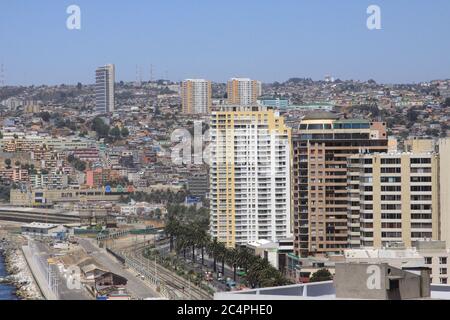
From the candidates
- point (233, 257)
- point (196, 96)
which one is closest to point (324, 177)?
point (233, 257)

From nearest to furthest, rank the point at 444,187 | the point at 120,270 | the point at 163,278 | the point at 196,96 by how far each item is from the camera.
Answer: the point at 444,187 → the point at 163,278 → the point at 120,270 → the point at 196,96

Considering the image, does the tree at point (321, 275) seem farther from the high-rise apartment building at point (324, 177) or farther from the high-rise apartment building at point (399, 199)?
the high-rise apartment building at point (324, 177)

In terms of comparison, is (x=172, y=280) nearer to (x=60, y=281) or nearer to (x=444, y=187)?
(x=60, y=281)

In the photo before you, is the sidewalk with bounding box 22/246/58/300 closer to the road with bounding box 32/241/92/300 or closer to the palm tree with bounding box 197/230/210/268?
the road with bounding box 32/241/92/300

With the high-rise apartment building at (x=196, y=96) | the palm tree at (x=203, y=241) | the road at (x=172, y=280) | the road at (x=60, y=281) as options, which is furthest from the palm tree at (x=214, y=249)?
the high-rise apartment building at (x=196, y=96)

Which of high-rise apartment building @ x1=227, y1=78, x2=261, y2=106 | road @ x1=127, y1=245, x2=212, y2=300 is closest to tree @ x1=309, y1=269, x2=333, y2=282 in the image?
road @ x1=127, y1=245, x2=212, y2=300
